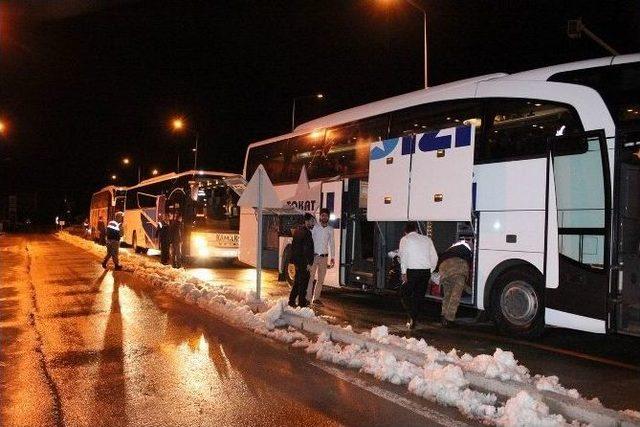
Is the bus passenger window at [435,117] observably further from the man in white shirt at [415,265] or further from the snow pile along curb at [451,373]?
the snow pile along curb at [451,373]

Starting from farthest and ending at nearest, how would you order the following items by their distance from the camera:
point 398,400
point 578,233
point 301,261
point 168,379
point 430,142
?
1. point 301,261
2. point 430,142
3. point 578,233
4. point 168,379
5. point 398,400

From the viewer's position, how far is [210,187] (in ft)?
69.7

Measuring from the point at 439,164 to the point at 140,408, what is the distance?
6405mm

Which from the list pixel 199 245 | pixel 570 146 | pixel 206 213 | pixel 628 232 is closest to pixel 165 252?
pixel 199 245

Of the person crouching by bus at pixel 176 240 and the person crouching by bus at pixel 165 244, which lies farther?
the person crouching by bus at pixel 165 244

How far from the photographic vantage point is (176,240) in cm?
2125

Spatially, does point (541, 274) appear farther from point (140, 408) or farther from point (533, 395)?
point (140, 408)

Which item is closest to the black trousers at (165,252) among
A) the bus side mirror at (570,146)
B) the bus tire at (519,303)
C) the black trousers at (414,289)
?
the black trousers at (414,289)

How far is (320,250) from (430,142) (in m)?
3.29

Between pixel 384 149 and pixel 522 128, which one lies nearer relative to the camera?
pixel 522 128

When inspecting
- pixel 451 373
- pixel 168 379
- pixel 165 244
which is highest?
pixel 165 244

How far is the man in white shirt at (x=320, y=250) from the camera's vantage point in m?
12.0

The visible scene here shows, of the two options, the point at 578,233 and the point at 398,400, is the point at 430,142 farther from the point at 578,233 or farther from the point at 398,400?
the point at 398,400

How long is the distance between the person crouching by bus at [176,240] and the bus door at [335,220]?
9129mm
